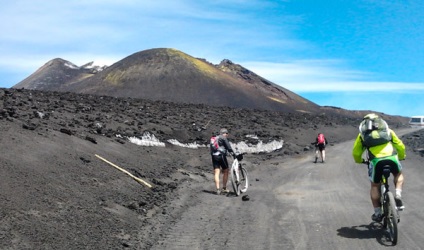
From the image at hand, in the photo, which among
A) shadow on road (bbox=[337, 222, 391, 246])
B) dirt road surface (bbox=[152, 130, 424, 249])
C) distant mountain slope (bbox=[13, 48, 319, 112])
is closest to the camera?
shadow on road (bbox=[337, 222, 391, 246])

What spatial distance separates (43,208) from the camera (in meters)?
8.01

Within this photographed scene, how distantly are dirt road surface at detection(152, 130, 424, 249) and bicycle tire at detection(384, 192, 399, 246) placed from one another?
16 centimetres

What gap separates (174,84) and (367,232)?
3794 inches

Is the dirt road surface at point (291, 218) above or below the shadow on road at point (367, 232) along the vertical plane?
below

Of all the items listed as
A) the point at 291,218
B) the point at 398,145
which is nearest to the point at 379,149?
the point at 398,145

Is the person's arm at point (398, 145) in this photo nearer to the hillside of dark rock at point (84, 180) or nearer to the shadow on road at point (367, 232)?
the shadow on road at point (367, 232)

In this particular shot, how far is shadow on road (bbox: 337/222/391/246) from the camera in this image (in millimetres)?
7486

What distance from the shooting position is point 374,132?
24.3 feet

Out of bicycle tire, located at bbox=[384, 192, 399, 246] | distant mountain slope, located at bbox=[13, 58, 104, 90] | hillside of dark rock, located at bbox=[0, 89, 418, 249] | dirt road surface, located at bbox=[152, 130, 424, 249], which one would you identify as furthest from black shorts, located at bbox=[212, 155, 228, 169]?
distant mountain slope, located at bbox=[13, 58, 104, 90]

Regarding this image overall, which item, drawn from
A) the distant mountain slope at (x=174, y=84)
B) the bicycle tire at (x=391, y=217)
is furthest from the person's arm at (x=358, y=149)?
the distant mountain slope at (x=174, y=84)

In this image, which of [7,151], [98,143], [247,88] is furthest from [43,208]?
[247,88]

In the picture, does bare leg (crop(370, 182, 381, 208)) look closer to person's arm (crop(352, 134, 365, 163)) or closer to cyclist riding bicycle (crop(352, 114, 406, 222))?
cyclist riding bicycle (crop(352, 114, 406, 222))

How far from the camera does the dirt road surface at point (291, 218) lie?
25.0 ft

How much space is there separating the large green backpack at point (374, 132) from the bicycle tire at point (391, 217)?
2.83ft
